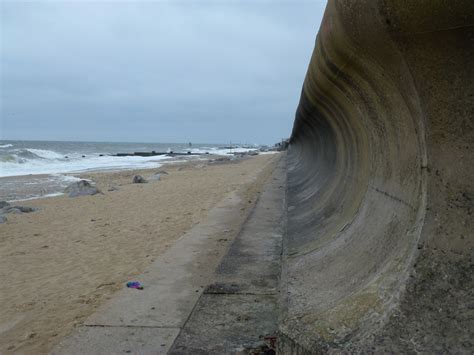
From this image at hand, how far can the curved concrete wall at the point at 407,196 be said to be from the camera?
1699 mm

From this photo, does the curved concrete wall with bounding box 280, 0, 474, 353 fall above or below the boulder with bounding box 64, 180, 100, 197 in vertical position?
above

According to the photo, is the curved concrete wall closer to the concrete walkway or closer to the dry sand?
the concrete walkway

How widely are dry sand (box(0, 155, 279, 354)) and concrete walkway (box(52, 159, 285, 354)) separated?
48cm

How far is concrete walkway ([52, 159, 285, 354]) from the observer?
3.10 metres

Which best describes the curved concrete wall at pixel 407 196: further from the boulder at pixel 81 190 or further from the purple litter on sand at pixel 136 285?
the boulder at pixel 81 190

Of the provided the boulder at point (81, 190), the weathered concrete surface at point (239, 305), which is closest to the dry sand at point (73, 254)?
the weathered concrete surface at point (239, 305)

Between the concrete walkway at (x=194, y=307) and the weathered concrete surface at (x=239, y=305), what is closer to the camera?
the weathered concrete surface at (x=239, y=305)

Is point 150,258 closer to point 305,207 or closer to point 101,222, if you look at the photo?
point 305,207

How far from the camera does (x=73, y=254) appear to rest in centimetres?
686

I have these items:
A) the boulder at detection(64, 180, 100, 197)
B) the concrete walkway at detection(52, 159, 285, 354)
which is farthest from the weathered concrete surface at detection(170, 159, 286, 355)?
the boulder at detection(64, 180, 100, 197)

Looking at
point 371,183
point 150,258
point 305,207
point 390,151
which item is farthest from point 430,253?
point 150,258

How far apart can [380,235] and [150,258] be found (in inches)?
166

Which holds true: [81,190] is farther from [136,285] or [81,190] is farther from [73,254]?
[136,285]

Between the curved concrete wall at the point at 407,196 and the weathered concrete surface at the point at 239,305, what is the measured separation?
504 mm
